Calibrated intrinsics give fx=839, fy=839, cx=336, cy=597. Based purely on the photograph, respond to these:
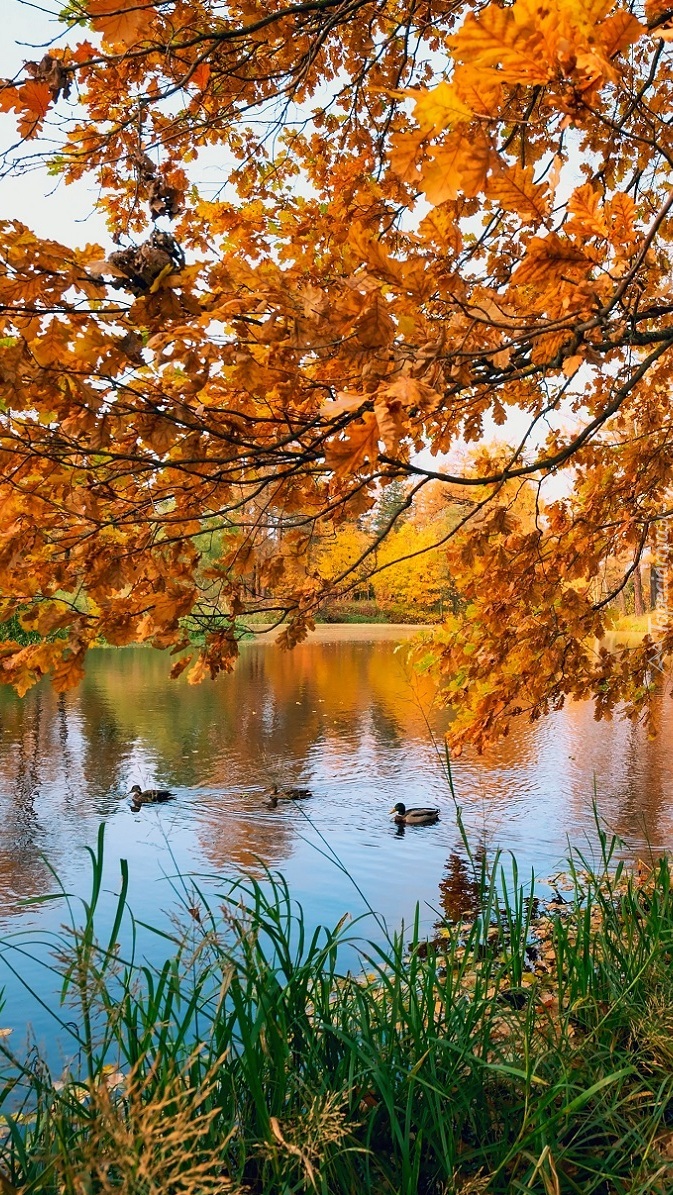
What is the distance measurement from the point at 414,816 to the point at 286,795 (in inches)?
54.6

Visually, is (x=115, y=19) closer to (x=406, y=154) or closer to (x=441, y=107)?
(x=406, y=154)

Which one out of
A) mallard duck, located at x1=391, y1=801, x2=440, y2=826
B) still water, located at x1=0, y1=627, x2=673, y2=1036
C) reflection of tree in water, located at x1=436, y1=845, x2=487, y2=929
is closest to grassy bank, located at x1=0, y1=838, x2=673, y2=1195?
still water, located at x1=0, y1=627, x2=673, y2=1036

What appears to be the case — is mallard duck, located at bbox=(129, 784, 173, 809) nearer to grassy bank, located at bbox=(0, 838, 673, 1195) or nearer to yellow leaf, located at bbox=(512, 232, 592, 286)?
grassy bank, located at bbox=(0, 838, 673, 1195)

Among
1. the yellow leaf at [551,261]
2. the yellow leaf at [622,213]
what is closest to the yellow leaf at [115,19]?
the yellow leaf at [551,261]

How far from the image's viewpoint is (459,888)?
677 cm

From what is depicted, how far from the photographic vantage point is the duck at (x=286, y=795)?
9.01 meters

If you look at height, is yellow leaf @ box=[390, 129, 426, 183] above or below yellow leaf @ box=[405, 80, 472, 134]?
above

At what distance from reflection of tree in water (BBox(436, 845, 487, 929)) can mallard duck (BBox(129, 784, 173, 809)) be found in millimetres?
3292

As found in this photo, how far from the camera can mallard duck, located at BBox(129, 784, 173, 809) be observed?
904 centimetres

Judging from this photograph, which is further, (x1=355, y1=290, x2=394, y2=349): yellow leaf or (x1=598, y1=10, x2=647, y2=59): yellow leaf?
(x1=355, y1=290, x2=394, y2=349): yellow leaf

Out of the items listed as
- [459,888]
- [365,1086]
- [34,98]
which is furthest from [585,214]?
[459,888]

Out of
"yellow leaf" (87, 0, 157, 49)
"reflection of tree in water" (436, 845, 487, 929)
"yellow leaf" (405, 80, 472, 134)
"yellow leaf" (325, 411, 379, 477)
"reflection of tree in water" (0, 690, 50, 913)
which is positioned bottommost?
"reflection of tree in water" (436, 845, 487, 929)

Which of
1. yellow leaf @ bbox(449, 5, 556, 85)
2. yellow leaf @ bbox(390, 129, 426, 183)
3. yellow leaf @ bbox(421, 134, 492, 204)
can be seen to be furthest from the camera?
yellow leaf @ bbox(390, 129, 426, 183)

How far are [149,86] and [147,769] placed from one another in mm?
8198
